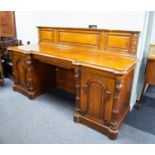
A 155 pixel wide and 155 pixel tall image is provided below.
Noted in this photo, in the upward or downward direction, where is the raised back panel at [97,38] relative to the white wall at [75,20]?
downward

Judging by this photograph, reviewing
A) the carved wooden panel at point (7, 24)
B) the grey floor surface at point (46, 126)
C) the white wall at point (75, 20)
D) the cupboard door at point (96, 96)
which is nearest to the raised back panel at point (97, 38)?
the white wall at point (75, 20)

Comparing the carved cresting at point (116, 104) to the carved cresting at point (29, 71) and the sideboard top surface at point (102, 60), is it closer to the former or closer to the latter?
the sideboard top surface at point (102, 60)

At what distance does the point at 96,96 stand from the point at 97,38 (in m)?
0.83

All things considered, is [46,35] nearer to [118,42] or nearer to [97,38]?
[97,38]

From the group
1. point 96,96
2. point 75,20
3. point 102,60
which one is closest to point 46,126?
point 96,96

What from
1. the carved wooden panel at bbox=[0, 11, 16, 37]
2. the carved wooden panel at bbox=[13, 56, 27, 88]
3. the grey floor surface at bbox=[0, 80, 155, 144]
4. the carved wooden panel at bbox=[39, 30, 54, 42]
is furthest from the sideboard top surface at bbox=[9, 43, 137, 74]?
the carved wooden panel at bbox=[0, 11, 16, 37]

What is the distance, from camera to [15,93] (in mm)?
2742

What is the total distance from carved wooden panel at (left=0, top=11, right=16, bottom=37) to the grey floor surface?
187 centimetres

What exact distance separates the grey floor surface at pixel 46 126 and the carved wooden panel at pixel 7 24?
1868mm

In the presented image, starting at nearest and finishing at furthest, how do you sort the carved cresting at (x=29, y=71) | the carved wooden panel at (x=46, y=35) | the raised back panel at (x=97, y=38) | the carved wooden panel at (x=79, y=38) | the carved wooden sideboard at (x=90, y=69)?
the carved wooden sideboard at (x=90, y=69), the raised back panel at (x=97, y=38), the carved wooden panel at (x=79, y=38), the carved cresting at (x=29, y=71), the carved wooden panel at (x=46, y=35)

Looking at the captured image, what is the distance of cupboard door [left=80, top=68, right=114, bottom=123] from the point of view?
1.65m

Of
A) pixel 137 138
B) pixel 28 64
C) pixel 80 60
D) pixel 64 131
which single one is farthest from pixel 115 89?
pixel 28 64

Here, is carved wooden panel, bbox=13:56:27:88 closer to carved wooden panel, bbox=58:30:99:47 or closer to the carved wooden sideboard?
the carved wooden sideboard

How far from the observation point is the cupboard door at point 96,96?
165 cm
